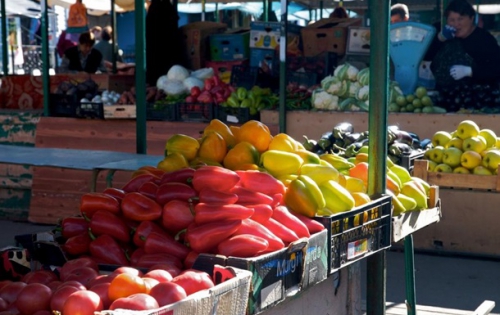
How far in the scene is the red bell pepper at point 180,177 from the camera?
10.6 feet

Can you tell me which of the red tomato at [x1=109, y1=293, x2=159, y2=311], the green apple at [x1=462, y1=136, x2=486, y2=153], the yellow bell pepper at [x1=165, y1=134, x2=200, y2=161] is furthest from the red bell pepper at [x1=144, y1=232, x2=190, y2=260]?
the green apple at [x1=462, y1=136, x2=486, y2=153]

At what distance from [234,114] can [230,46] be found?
69.9 inches

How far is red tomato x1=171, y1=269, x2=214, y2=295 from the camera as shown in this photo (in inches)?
98.7

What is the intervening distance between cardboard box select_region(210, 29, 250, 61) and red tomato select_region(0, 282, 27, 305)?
7.63 m

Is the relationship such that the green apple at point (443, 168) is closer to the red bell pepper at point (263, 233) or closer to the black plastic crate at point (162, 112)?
the black plastic crate at point (162, 112)

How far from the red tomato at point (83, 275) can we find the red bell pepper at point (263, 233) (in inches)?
21.4

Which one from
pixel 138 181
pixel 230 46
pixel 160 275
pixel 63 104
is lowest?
pixel 160 275

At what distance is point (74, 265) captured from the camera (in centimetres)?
276

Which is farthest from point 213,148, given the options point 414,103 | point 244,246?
point 414,103

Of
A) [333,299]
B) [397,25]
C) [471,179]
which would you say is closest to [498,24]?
[397,25]

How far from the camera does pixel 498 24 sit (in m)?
21.0

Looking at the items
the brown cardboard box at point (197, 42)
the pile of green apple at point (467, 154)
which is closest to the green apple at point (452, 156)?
the pile of green apple at point (467, 154)

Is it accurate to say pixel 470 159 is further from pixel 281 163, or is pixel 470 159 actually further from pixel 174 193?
pixel 174 193

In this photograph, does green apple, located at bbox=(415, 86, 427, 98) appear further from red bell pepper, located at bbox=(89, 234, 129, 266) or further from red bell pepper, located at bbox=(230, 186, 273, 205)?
red bell pepper, located at bbox=(89, 234, 129, 266)
